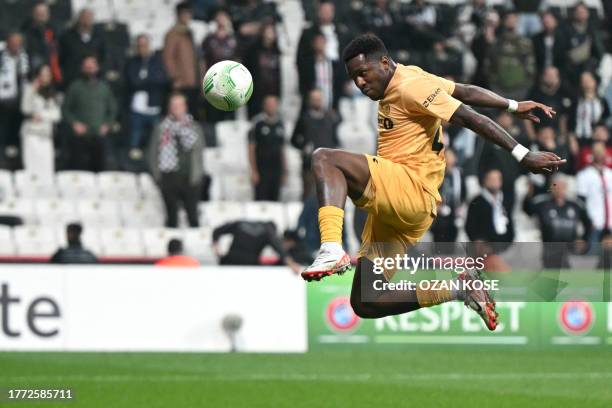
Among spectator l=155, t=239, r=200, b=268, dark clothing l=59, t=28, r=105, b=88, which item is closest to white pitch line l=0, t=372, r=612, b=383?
spectator l=155, t=239, r=200, b=268

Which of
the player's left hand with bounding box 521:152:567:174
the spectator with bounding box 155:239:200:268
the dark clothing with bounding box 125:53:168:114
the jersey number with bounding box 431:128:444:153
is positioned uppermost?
the dark clothing with bounding box 125:53:168:114

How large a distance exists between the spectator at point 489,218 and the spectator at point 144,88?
480 centimetres

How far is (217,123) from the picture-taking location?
68.6 ft

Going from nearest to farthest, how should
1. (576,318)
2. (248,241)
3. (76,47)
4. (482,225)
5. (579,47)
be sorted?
(576,318), (248,241), (482,225), (76,47), (579,47)

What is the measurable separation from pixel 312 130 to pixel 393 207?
9.21 metres

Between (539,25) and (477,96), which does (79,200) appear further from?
(477,96)

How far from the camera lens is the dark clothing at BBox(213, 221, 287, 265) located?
1753cm

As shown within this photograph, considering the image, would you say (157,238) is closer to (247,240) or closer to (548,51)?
(247,240)

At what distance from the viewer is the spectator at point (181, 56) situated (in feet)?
65.4

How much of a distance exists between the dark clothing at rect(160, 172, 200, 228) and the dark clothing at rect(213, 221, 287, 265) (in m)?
1.51

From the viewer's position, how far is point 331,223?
30.8ft

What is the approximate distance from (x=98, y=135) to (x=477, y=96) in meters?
10.0

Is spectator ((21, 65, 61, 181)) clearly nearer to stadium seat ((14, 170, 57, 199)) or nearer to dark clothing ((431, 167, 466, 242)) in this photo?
stadium seat ((14, 170, 57, 199))

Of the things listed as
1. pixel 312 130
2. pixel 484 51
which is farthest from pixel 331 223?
pixel 484 51
